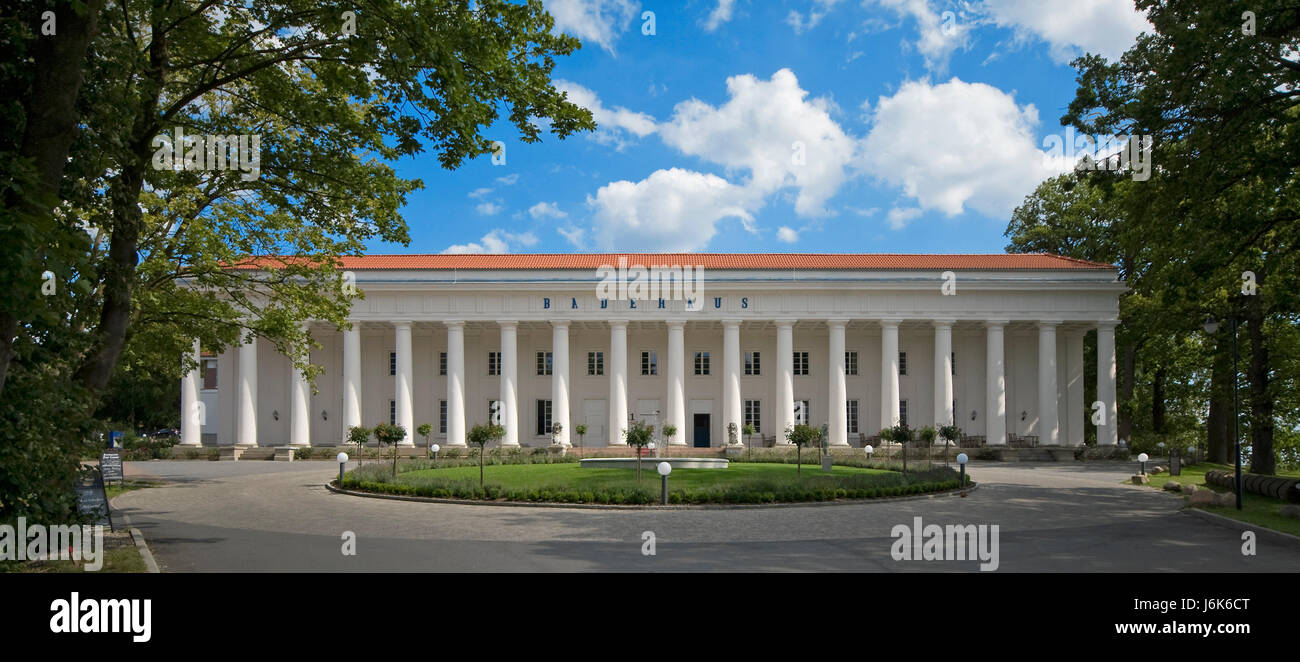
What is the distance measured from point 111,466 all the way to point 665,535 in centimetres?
1801

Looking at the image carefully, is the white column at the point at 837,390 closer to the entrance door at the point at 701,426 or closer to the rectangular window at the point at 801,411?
the rectangular window at the point at 801,411

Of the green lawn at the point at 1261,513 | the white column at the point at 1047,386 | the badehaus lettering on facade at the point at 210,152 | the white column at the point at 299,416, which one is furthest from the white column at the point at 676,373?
the badehaus lettering on facade at the point at 210,152

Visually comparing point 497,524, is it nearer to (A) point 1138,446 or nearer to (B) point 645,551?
(B) point 645,551

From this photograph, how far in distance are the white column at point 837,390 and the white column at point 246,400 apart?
1268 inches

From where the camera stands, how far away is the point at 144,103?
12.5 metres

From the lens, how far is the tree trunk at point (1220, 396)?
31.2 meters

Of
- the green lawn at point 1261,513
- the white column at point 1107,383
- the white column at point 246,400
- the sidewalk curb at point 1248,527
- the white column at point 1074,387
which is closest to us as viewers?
the sidewalk curb at point 1248,527

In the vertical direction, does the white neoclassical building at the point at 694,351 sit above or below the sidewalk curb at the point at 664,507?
above

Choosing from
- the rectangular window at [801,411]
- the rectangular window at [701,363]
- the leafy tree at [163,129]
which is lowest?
the rectangular window at [801,411]

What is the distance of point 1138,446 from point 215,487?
4591 centimetres

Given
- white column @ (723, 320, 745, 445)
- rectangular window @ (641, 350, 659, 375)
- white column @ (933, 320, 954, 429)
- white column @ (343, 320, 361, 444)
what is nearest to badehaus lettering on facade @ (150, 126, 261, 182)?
white column @ (343, 320, 361, 444)

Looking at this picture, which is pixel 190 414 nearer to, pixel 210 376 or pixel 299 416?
pixel 299 416

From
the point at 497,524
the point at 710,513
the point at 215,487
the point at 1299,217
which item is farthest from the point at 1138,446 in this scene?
the point at 215,487

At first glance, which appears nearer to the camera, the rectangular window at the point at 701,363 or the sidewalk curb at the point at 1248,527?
the sidewalk curb at the point at 1248,527
